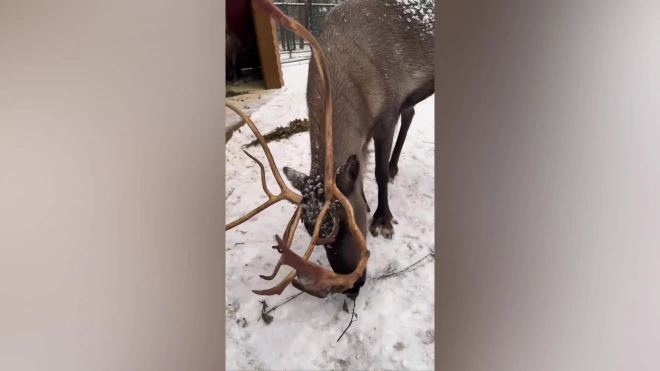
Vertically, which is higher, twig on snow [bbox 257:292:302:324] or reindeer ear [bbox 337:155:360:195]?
reindeer ear [bbox 337:155:360:195]

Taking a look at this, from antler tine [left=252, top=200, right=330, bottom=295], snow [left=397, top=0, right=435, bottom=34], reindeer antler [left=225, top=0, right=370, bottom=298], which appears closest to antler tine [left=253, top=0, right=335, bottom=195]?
reindeer antler [left=225, top=0, right=370, bottom=298]

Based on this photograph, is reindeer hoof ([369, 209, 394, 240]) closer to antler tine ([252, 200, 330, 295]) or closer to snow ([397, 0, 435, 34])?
antler tine ([252, 200, 330, 295])

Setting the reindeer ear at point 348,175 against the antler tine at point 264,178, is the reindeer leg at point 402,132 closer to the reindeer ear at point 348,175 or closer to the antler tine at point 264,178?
the reindeer ear at point 348,175

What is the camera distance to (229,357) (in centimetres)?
123

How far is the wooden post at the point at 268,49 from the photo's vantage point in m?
1.28

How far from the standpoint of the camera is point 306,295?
126 centimetres

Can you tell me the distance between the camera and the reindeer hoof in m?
1.28

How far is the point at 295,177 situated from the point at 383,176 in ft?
0.91

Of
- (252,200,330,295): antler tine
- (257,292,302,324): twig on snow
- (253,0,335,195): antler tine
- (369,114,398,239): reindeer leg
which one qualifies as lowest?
(257,292,302,324): twig on snow

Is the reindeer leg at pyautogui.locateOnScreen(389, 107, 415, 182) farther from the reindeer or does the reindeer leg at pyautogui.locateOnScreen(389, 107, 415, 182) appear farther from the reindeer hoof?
the reindeer hoof

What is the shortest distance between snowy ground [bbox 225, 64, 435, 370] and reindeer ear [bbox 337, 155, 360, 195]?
0.05 m
